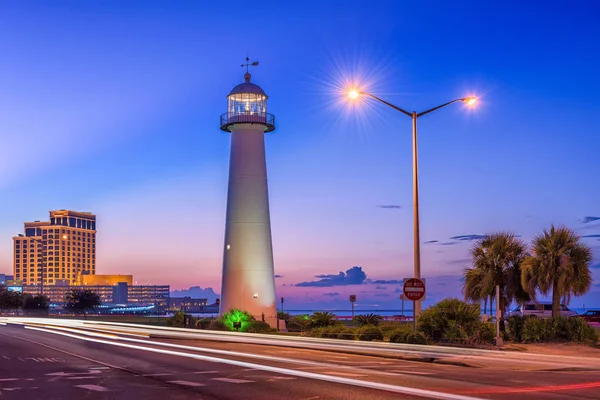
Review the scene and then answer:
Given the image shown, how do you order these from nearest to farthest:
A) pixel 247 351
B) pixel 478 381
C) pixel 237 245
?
pixel 478 381
pixel 247 351
pixel 237 245

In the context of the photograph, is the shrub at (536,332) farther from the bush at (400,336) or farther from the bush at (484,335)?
the bush at (400,336)

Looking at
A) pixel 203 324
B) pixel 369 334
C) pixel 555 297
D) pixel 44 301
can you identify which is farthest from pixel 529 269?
pixel 44 301

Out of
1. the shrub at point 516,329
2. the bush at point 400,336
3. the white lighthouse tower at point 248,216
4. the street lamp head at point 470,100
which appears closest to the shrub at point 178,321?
the white lighthouse tower at point 248,216

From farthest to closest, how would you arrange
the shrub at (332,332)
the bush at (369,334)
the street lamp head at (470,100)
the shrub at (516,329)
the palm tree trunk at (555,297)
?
the shrub at (332,332) → the palm tree trunk at (555,297) → the bush at (369,334) → the shrub at (516,329) → the street lamp head at (470,100)

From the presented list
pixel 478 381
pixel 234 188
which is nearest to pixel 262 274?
pixel 234 188

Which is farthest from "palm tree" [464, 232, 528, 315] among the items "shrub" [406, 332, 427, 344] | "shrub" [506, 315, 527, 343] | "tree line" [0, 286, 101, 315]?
"tree line" [0, 286, 101, 315]

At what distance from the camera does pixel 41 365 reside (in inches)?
821

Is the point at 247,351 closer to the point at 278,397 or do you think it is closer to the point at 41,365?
the point at 41,365

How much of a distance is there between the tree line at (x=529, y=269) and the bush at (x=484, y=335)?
4642 millimetres

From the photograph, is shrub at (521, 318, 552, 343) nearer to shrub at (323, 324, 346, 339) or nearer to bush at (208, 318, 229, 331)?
shrub at (323, 324, 346, 339)

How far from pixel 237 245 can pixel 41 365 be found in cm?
2619

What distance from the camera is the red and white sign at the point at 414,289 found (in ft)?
81.1

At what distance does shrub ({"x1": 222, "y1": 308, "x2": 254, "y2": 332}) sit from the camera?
42656 mm

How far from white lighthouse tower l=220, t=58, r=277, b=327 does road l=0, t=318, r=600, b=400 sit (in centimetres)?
1863
